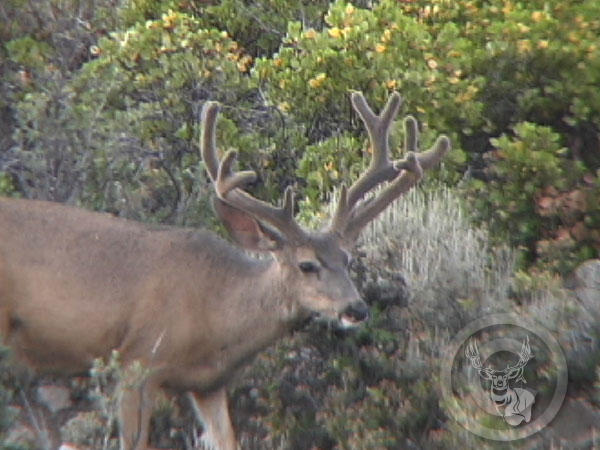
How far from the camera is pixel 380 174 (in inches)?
310

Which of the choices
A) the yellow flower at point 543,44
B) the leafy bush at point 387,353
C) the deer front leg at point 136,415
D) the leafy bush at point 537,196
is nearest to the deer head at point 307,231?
the leafy bush at point 387,353

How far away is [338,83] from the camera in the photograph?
10.0m

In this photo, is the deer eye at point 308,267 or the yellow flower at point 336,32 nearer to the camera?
the deer eye at point 308,267

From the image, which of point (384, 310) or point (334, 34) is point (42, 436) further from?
point (334, 34)

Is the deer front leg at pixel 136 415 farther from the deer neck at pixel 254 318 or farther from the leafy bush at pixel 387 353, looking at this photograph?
the leafy bush at pixel 387 353

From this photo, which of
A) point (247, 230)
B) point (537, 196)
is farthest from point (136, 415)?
point (537, 196)

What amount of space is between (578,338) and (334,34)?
11.8 feet

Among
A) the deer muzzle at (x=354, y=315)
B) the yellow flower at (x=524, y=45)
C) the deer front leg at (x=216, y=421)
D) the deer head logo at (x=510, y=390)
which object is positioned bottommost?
the deer front leg at (x=216, y=421)

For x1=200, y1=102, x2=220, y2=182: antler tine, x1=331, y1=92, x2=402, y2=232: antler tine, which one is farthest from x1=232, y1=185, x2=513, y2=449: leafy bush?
x1=200, y1=102, x2=220, y2=182: antler tine

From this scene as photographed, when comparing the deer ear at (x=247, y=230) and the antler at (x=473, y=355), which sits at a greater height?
the deer ear at (x=247, y=230)

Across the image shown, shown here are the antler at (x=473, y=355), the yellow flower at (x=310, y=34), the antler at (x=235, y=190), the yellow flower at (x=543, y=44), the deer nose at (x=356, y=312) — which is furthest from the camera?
the yellow flower at (x=310, y=34)

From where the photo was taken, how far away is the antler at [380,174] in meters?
7.65

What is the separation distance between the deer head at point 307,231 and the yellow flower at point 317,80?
1.98 meters

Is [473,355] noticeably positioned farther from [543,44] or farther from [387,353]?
[543,44]
